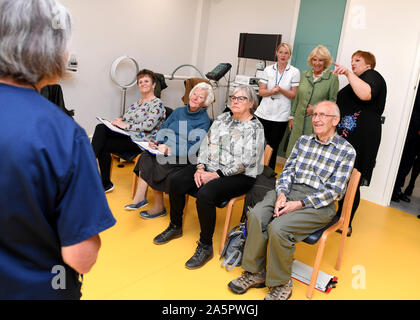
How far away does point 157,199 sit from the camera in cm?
297

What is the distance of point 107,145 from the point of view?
10.6ft

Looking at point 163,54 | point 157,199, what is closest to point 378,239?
point 157,199

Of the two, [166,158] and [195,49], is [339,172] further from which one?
[195,49]

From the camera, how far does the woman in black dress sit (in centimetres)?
276

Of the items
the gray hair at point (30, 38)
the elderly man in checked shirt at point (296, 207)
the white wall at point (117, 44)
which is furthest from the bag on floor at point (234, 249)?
the white wall at point (117, 44)

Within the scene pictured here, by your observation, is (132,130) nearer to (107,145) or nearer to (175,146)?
(107,145)

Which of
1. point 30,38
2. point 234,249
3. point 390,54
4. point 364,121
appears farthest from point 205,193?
point 390,54

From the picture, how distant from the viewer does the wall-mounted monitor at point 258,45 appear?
466cm

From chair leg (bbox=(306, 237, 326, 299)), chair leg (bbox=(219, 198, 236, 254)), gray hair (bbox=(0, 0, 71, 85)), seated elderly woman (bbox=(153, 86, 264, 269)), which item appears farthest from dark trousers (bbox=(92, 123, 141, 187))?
gray hair (bbox=(0, 0, 71, 85))

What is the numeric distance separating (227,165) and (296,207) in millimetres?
659

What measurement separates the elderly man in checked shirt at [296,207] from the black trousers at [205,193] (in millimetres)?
250

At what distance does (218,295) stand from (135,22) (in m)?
3.98

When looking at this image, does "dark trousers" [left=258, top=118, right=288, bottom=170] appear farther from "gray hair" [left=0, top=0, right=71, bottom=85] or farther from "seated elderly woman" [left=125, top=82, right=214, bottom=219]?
"gray hair" [left=0, top=0, right=71, bottom=85]

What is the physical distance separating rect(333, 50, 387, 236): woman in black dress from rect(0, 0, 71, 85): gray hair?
8.01 feet
